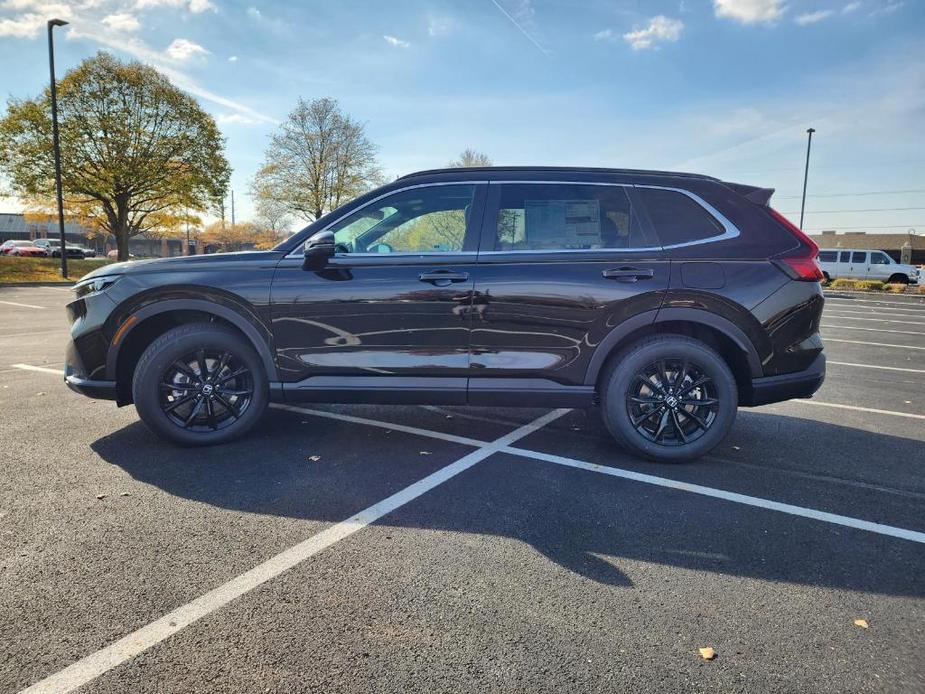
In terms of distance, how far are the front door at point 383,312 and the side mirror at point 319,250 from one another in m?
0.05

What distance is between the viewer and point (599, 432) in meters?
4.54

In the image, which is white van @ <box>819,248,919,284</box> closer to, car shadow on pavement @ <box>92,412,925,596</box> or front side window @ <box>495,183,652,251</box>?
front side window @ <box>495,183,652,251</box>

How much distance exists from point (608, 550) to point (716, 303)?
6.17 ft

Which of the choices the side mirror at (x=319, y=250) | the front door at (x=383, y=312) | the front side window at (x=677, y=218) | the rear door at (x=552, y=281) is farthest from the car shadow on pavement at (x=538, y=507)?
the front side window at (x=677, y=218)

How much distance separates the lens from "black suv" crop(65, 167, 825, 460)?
3.75 m

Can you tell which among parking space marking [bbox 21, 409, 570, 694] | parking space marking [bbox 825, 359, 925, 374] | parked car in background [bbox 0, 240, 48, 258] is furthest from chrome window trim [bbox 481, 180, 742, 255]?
parked car in background [bbox 0, 240, 48, 258]

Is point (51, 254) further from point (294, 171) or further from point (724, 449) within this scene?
point (724, 449)

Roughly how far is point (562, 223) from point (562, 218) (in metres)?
0.03

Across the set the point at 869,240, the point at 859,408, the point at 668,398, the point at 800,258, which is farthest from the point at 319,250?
the point at 869,240

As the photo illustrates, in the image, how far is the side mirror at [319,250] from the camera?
3682mm

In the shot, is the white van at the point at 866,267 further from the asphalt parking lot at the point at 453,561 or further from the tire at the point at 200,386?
the tire at the point at 200,386

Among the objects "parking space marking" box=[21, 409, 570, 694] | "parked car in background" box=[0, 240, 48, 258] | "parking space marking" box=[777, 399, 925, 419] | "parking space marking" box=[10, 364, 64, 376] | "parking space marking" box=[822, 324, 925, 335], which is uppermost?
"parked car in background" box=[0, 240, 48, 258]

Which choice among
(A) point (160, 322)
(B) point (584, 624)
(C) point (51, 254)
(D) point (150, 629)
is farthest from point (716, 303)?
(C) point (51, 254)

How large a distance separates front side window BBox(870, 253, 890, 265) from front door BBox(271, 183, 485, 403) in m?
33.1
